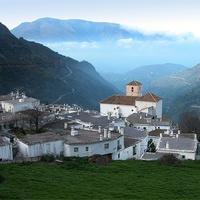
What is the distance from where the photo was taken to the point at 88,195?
18.7 meters

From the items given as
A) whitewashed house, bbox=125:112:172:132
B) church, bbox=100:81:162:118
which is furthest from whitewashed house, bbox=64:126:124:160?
church, bbox=100:81:162:118

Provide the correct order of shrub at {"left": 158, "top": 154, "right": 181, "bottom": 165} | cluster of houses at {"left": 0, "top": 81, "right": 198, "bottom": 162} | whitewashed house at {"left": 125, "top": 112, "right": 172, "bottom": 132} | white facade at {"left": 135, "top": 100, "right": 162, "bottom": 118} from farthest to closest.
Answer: white facade at {"left": 135, "top": 100, "right": 162, "bottom": 118} → whitewashed house at {"left": 125, "top": 112, "right": 172, "bottom": 132} → cluster of houses at {"left": 0, "top": 81, "right": 198, "bottom": 162} → shrub at {"left": 158, "top": 154, "right": 181, "bottom": 165}

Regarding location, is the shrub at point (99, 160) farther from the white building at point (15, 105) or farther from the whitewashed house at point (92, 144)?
the white building at point (15, 105)

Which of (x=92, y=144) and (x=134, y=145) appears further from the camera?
(x=134, y=145)

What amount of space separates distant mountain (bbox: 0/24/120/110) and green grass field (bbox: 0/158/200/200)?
81860 mm

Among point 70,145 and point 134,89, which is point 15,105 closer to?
point 70,145

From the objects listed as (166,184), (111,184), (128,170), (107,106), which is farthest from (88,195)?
(107,106)

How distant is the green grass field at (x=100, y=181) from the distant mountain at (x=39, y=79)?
81860 mm

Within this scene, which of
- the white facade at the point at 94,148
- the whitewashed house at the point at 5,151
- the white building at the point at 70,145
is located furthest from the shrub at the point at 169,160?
the whitewashed house at the point at 5,151

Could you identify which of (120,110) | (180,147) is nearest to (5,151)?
(180,147)

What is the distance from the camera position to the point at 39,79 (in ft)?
412

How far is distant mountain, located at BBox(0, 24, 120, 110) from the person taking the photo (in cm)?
11575

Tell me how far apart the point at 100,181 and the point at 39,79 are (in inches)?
4184

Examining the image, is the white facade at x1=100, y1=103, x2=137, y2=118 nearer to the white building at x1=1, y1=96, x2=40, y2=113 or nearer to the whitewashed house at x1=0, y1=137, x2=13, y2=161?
the white building at x1=1, y1=96, x2=40, y2=113
